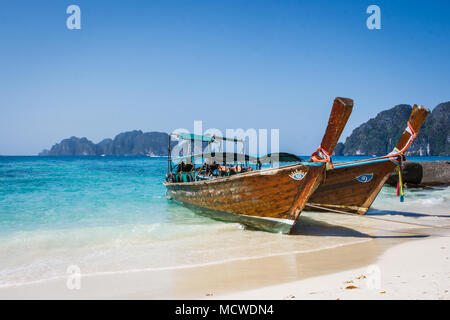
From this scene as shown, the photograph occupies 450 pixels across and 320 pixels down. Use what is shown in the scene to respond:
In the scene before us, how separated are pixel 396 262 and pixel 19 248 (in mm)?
7417

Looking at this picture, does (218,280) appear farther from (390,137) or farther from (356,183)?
(390,137)

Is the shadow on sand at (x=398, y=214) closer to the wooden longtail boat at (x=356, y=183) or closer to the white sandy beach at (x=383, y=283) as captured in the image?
the wooden longtail boat at (x=356, y=183)

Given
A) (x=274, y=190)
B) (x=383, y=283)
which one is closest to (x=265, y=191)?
(x=274, y=190)

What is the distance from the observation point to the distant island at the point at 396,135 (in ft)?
434

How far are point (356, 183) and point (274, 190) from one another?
3607 millimetres

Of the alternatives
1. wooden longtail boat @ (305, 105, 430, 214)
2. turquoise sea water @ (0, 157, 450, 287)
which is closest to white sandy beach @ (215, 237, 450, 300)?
turquoise sea water @ (0, 157, 450, 287)

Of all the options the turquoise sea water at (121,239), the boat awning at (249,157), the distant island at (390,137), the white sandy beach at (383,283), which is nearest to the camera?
the white sandy beach at (383,283)

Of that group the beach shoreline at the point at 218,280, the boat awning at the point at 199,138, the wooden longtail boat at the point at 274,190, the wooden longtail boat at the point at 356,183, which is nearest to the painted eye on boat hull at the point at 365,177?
the wooden longtail boat at the point at 356,183

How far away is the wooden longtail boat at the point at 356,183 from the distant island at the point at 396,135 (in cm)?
11362

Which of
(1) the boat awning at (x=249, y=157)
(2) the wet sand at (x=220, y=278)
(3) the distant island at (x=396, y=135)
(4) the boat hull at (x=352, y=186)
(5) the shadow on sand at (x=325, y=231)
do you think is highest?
(3) the distant island at (x=396, y=135)

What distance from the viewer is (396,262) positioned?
15.8 feet

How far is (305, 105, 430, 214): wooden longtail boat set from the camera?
8.27 meters

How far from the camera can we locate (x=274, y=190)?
266 inches
